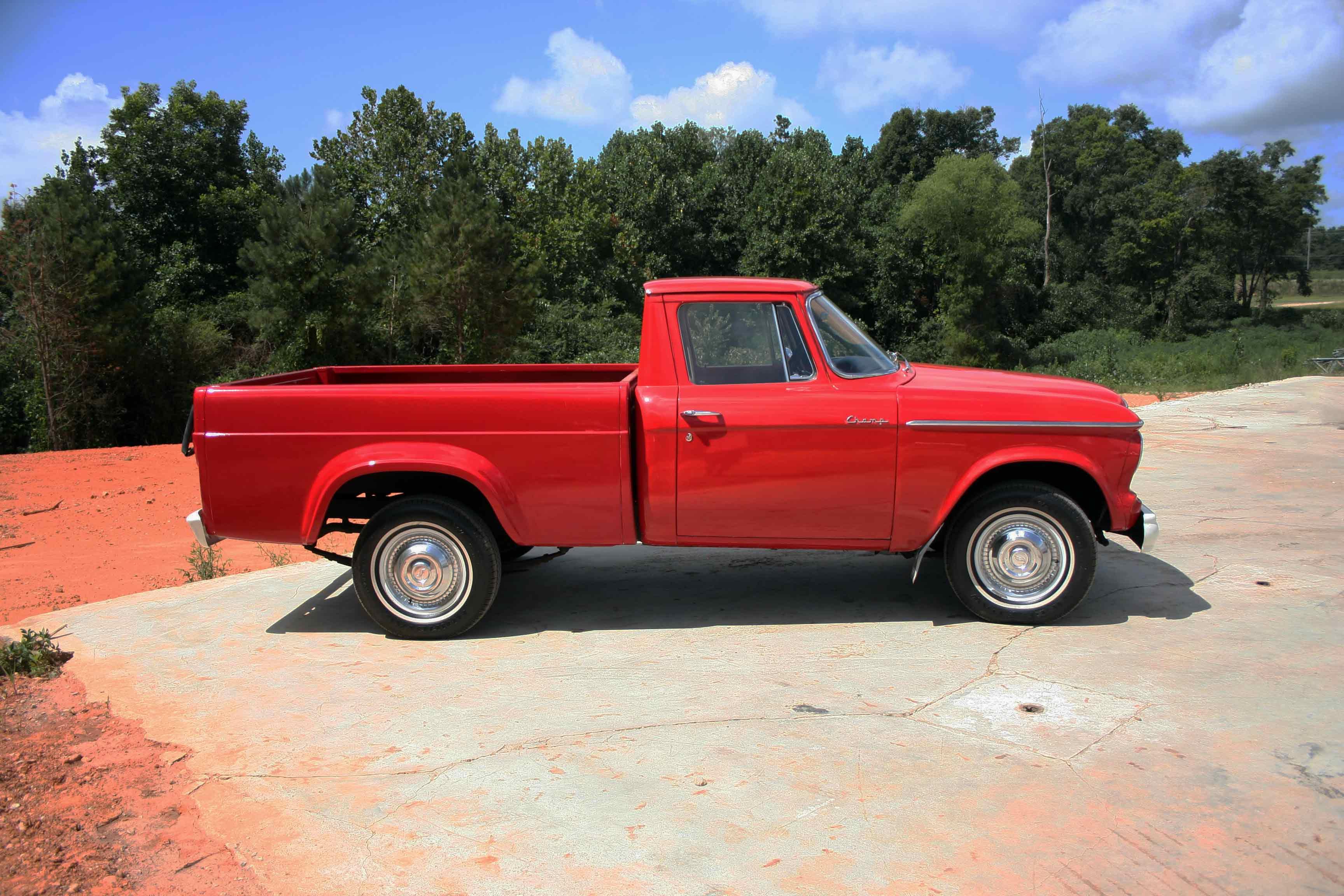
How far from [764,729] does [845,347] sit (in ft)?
7.54

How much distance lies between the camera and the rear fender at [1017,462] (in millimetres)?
5020

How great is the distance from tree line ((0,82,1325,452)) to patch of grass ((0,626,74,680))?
57.7 feet

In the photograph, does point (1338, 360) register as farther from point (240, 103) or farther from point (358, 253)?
point (240, 103)

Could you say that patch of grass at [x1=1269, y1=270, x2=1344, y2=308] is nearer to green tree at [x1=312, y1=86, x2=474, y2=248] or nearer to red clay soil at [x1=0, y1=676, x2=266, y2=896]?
green tree at [x1=312, y1=86, x2=474, y2=248]

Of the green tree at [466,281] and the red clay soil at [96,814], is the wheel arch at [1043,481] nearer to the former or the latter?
the red clay soil at [96,814]

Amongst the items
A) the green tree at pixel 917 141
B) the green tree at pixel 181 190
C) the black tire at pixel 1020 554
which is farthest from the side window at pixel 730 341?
the green tree at pixel 917 141

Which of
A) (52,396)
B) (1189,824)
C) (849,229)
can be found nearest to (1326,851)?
(1189,824)

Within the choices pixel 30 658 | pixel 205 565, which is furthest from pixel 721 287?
pixel 205 565

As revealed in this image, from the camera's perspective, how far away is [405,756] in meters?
3.85

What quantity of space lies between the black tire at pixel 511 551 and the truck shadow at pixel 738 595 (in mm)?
188

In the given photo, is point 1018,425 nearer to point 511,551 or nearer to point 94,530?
point 511,551

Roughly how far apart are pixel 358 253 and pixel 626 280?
48.8 feet

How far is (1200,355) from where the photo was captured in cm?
2794

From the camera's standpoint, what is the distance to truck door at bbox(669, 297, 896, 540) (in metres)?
5.03
